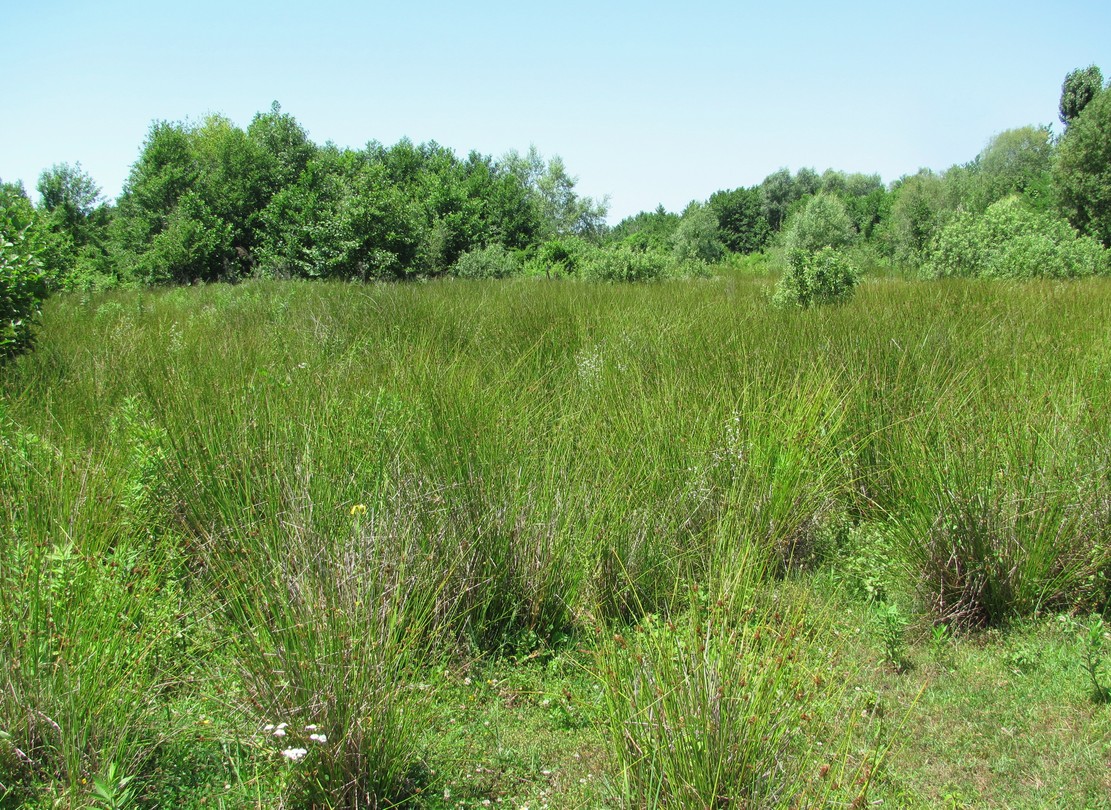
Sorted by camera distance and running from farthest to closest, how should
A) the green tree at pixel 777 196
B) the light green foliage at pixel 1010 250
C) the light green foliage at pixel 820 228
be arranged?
the green tree at pixel 777 196, the light green foliage at pixel 820 228, the light green foliage at pixel 1010 250

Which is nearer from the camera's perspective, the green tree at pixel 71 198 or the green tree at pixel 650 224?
the green tree at pixel 71 198

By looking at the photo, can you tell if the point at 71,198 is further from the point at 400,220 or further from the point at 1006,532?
the point at 1006,532

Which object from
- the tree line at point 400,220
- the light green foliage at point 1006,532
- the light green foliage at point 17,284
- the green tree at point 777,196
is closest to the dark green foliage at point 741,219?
the green tree at point 777,196

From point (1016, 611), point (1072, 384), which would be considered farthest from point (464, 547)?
point (1072, 384)

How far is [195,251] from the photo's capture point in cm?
3047

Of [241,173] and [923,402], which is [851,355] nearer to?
[923,402]

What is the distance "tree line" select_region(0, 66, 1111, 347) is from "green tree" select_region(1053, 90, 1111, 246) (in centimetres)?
8

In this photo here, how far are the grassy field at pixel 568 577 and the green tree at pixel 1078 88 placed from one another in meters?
62.9

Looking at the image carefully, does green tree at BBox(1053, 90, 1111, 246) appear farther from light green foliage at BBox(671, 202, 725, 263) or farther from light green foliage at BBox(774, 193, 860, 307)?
light green foliage at BBox(774, 193, 860, 307)

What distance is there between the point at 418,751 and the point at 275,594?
0.68 metres

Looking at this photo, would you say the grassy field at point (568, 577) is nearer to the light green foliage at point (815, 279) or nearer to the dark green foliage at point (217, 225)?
the light green foliage at point (815, 279)

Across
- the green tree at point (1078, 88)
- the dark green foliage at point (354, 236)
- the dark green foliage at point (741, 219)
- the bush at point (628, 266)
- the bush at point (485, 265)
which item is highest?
the green tree at point (1078, 88)

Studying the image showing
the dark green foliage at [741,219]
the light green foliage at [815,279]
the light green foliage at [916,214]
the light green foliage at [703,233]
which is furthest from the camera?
the dark green foliage at [741,219]

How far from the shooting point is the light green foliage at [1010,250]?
13.5m
